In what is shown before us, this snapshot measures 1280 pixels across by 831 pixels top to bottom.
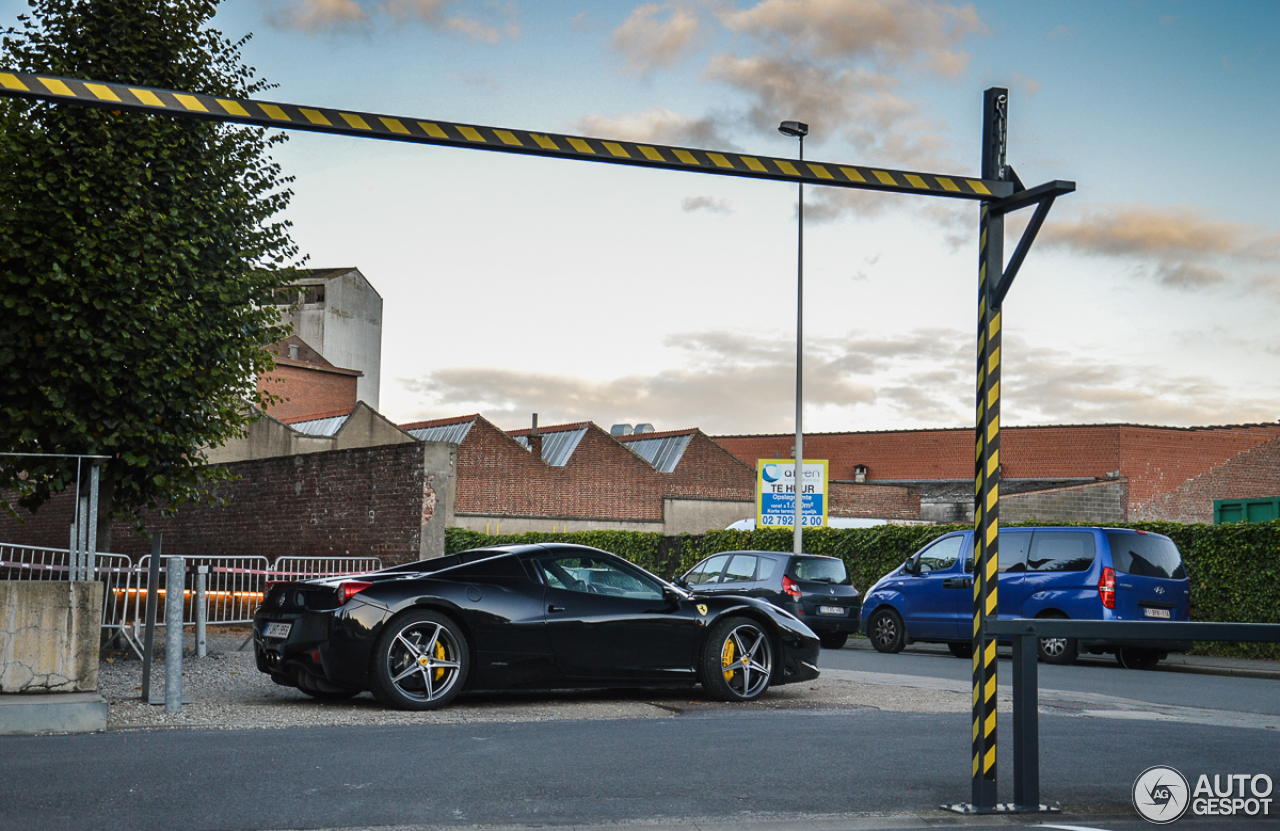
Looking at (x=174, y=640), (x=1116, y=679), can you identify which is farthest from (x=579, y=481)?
(x=174, y=640)

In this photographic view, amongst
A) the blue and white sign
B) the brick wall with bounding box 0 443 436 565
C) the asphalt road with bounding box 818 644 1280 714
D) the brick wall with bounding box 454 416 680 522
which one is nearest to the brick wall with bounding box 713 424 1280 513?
the brick wall with bounding box 454 416 680 522

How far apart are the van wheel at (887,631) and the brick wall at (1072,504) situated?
33.1 m

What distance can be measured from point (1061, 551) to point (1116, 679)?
2.63 meters

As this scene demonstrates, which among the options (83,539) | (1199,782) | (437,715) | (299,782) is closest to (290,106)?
(299,782)

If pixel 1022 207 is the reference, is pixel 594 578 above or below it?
below

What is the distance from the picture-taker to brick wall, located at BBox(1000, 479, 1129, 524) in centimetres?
5188

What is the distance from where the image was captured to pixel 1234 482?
54.4 meters

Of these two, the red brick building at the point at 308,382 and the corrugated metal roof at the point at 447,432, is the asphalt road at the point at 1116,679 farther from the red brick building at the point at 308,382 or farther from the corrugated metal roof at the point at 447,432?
the red brick building at the point at 308,382

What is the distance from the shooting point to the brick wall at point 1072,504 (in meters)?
51.9

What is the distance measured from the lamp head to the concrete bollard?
19.4 m

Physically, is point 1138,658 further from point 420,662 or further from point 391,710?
point 391,710

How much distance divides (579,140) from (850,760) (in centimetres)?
394

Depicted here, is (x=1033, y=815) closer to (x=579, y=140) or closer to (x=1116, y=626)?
(x=1116, y=626)

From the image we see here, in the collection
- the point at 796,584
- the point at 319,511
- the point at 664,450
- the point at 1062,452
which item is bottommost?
the point at 796,584
